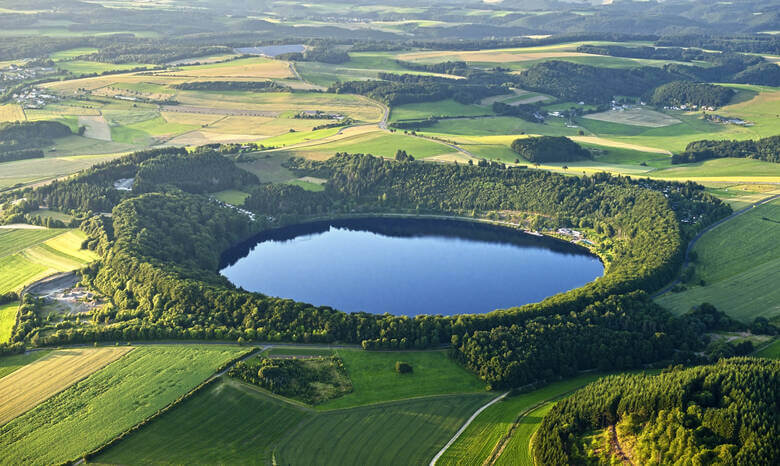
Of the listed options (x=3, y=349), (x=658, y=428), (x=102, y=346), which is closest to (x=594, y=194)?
(x=658, y=428)

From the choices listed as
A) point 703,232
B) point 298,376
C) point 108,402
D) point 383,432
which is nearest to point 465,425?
point 383,432

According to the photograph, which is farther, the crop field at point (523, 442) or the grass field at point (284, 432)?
the grass field at point (284, 432)

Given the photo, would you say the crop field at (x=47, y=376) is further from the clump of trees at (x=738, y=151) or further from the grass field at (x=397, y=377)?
the clump of trees at (x=738, y=151)

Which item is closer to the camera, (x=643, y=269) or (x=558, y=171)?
(x=643, y=269)

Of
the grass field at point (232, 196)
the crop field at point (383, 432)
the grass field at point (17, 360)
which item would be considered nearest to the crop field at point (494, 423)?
the crop field at point (383, 432)

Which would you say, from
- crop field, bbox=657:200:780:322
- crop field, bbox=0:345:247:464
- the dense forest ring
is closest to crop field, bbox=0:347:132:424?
crop field, bbox=0:345:247:464

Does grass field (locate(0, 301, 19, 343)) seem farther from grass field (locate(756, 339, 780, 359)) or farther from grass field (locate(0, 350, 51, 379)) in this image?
grass field (locate(756, 339, 780, 359))

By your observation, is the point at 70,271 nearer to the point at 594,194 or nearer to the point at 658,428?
the point at 658,428
